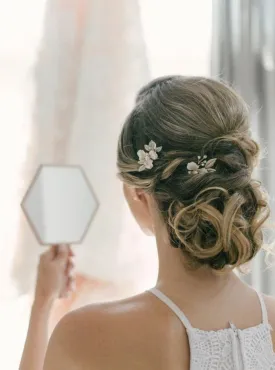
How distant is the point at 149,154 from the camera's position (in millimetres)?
819

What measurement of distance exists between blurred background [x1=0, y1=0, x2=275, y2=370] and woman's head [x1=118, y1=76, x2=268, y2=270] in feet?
1.93

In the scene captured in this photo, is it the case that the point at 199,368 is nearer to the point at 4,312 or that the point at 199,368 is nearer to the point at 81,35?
the point at 4,312

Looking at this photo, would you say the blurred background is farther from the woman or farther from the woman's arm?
the woman

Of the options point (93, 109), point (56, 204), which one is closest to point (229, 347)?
point (56, 204)

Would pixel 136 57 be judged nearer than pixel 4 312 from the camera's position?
No

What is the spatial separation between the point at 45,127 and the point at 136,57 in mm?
355

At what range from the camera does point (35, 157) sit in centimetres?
138

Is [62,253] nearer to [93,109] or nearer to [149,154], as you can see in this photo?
[149,154]

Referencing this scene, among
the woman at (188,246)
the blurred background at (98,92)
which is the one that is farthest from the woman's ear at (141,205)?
the blurred background at (98,92)

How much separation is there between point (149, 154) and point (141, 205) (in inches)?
3.9

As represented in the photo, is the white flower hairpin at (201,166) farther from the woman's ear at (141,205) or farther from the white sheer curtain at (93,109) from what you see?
the white sheer curtain at (93,109)

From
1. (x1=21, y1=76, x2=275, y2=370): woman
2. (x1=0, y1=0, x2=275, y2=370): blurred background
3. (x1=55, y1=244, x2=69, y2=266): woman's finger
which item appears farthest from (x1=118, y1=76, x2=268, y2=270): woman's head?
(x1=0, y1=0, x2=275, y2=370): blurred background

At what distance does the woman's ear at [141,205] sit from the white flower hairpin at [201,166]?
0.29 feet

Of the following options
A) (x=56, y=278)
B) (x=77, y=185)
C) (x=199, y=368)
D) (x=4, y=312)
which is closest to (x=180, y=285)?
(x=199, y=368)
